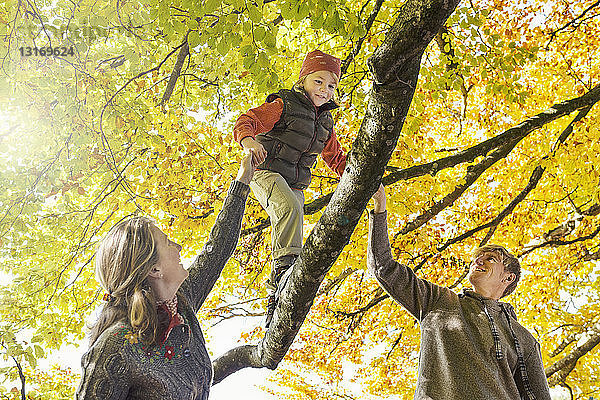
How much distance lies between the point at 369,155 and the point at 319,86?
1.28 meters

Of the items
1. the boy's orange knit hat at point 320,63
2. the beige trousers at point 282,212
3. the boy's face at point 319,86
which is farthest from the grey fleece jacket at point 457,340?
the boy's orange knit hat at point 320,63

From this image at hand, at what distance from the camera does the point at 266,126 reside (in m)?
2.85

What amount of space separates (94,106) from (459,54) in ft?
11.9

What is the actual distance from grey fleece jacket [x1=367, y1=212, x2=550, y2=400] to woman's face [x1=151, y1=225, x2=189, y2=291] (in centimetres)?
113

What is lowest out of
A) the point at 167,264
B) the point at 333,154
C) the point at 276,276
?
the point at 167,264

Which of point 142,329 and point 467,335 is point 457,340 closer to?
point 467,335

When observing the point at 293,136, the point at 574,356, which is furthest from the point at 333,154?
the point at 574,356

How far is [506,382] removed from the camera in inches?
98.0

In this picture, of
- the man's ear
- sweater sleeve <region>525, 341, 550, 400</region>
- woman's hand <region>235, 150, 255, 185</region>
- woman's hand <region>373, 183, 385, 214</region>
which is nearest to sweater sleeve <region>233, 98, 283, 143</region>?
woman's hand <region>235, 150, 255, 185</region>

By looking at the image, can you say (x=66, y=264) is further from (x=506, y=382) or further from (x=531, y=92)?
(x=531, y=92)

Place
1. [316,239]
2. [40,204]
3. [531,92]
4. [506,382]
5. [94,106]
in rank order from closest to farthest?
1. [316,239]
2. [506,382]
3. [94,106]
4. [40,204]
5. [531,92]

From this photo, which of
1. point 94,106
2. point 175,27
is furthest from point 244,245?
point 175,27

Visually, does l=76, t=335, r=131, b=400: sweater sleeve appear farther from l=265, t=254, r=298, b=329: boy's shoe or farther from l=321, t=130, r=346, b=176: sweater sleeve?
l=321, t=130, r=346, b=176: sweater sleeve

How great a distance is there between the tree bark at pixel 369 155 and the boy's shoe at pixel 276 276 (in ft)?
0.54
